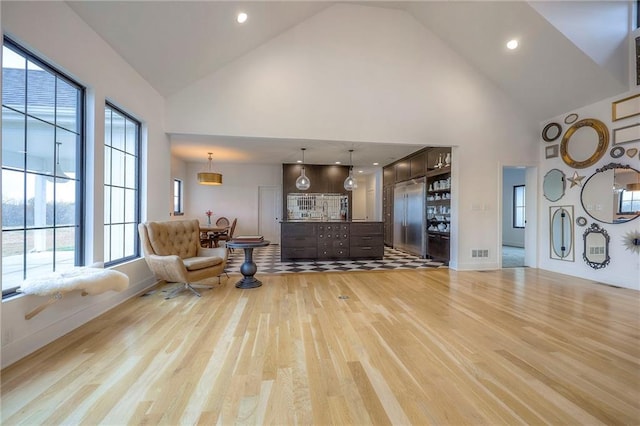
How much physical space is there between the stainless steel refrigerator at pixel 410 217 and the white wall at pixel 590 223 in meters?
2.35

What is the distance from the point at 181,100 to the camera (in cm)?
455

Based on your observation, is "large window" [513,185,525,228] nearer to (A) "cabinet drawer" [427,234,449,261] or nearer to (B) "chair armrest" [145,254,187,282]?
(A) "cabinet drawer" [427,234,449,261]

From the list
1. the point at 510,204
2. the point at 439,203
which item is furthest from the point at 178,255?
the point at 510,204

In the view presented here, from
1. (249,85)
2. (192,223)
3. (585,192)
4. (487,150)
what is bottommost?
(192,223)

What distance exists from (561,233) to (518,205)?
4398 millimetres

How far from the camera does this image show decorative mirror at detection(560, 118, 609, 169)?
4555mm

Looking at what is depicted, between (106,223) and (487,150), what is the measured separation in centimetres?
660

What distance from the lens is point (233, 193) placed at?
904cm

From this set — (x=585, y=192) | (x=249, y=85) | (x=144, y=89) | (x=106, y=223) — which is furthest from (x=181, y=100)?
(x=585, y=192)

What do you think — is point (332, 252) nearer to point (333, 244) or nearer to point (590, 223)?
point (333, 244)

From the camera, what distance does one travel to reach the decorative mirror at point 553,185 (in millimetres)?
5207

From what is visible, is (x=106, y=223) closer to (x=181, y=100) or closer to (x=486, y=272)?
(x=181, y=100)

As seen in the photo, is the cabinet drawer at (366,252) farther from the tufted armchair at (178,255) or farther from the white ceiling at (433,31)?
the white ceiling at (433,31)

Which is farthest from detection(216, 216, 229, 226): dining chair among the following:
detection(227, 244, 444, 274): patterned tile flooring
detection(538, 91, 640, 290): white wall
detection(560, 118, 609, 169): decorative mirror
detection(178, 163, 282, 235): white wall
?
detection(560, 118, 609, 169): decorative mirror
